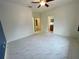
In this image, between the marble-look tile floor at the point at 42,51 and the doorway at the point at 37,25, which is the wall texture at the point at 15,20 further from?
the doorway at the point at 37,25

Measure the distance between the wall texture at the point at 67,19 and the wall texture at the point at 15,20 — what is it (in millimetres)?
2375

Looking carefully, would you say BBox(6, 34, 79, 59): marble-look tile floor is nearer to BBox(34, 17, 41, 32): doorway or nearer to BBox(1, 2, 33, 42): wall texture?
BBox(1, 2, 33, 42): wall texture

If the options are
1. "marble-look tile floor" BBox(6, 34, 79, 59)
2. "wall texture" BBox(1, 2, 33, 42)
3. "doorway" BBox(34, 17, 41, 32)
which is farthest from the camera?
"doorway" BBox(34, 17, 41, 32)

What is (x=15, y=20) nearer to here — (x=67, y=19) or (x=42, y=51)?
(x=42, y=51)

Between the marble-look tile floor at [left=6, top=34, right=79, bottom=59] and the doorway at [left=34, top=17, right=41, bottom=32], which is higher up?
the doorway at [left=34, top=17, right=41, bottom=32]

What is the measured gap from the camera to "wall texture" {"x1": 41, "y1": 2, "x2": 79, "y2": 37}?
26.6 feet

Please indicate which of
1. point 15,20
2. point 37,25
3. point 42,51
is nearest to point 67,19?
point 15,20

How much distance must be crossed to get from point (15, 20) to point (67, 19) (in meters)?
3.88

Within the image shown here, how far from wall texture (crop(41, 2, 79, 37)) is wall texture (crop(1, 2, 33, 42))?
237 cm

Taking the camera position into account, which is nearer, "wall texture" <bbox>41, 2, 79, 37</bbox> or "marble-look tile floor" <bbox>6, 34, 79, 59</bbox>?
"marble-look tile floor" <bbox>6, 34, 79, 59</bbox>

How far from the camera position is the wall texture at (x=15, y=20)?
6398 mm

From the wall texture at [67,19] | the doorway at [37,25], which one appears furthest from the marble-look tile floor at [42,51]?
the doorway at [37,25]

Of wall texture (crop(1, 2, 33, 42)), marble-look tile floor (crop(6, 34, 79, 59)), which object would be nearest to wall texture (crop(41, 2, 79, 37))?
wall texture (crop(1, 2, 33, 42))

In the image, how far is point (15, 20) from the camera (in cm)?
736
